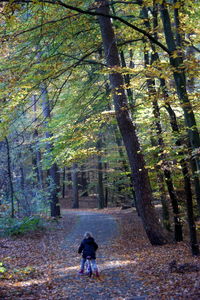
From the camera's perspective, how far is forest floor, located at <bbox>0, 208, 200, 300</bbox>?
7.18 meters

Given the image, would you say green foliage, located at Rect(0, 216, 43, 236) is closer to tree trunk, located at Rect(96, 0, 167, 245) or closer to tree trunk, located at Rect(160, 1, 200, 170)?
tree trunk, located at Rect(96, 0, 167, 245)

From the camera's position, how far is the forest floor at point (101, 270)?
7.18m

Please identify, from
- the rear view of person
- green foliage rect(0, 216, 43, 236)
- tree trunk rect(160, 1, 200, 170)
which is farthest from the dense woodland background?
the rear view of person

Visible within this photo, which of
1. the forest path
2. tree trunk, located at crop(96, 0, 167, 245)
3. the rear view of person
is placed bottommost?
the forest path

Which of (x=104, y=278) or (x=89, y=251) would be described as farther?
(x=89, y=251)

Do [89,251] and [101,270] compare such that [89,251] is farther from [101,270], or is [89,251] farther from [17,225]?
[17,225]

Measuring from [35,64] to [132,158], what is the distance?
4.80 metres

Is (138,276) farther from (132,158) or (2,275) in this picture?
(132,158)

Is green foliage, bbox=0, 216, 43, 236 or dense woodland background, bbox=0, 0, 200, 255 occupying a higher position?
dense woodland background, bbox=0, 0, 200, 255

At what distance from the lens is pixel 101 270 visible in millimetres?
9477

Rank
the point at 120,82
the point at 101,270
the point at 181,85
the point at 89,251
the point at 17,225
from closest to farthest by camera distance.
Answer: the point at 181,85 → the point at 89,251 → the point at 101,270 → the point at 120,82 → the point at 17,225

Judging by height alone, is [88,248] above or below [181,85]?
below

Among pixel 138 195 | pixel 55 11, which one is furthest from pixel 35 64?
pixel 138 195

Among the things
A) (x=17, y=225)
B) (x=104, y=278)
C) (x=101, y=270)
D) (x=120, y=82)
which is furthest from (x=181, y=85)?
(x=17, y=225)
